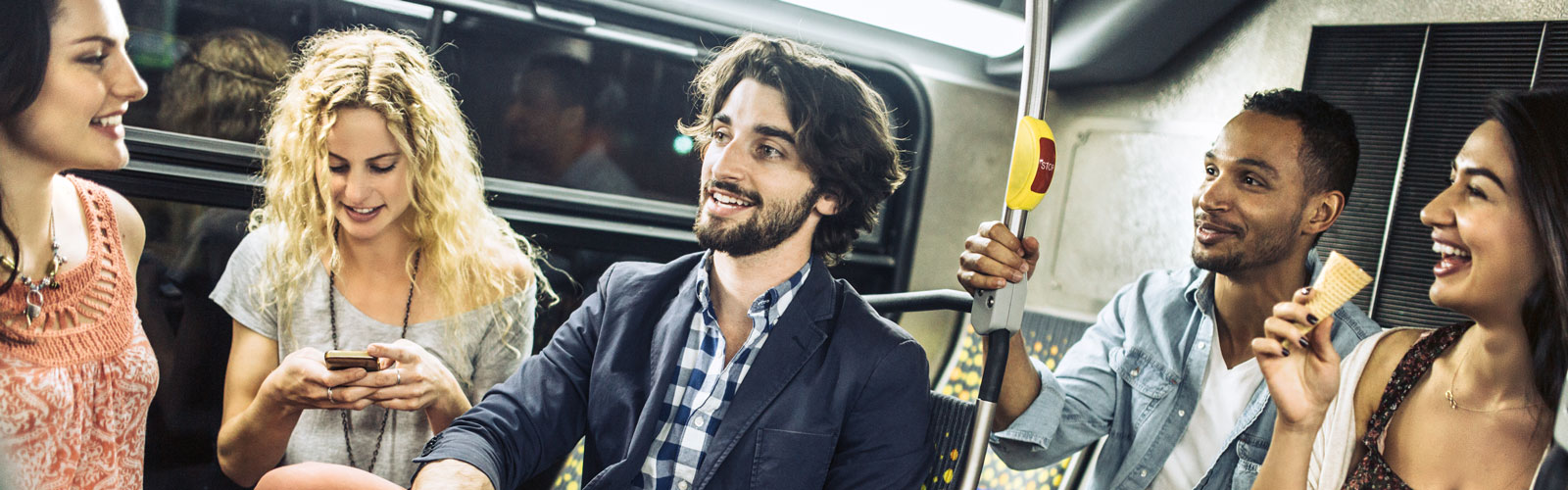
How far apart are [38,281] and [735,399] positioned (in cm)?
111

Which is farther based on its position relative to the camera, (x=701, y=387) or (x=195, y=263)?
(x=701, y=387)

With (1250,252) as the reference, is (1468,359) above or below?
below

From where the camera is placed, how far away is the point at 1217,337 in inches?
94.2

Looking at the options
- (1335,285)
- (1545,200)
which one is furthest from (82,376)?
(1545,200)

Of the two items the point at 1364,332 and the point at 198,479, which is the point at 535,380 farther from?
the point at 1364,332

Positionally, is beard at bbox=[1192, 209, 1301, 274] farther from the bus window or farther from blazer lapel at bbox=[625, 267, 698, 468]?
the bus window

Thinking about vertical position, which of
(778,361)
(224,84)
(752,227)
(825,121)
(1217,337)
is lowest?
(778,361)

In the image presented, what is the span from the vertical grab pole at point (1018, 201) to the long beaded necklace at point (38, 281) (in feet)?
4.92

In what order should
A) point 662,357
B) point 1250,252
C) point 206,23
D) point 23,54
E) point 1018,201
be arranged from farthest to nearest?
1. point 1250,252
2. point 662,357
3. point 1018,201
4. point 206,23
5. point 23,54

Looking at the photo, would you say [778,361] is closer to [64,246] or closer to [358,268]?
[358,268]

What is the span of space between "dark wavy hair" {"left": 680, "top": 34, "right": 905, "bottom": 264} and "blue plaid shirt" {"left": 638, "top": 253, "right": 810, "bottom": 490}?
0.56ft

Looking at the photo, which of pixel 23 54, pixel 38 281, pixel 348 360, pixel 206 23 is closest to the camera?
pixel 23 54

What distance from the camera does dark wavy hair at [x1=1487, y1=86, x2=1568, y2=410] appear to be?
1.68 m

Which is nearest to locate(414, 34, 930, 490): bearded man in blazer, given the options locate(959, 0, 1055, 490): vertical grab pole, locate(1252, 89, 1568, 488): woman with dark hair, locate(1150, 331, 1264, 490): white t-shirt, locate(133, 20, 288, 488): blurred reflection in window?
locate(959, 0, 1055, 490): vertical grab pole
